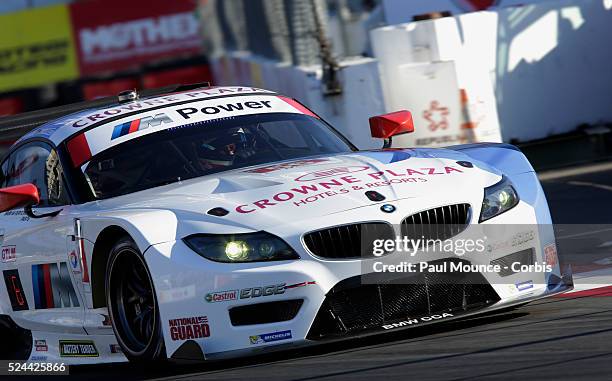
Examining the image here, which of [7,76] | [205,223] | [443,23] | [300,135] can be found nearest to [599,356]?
[205,223]

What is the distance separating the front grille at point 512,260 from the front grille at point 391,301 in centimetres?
10

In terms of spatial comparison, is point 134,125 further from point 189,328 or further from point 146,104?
point 189,328

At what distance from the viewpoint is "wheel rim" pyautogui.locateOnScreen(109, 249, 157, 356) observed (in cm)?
605

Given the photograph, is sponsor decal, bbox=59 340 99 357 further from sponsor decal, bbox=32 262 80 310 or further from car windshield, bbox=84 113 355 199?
car windshield, bbox=84 113 355 199

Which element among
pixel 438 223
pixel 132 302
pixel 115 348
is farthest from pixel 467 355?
pixel 115 348

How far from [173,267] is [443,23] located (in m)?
6.72

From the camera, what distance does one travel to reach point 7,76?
24.6m

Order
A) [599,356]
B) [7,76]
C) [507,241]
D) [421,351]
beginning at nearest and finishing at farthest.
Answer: [599,356], [421,351], [507,241], [7,76]

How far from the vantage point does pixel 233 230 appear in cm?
572

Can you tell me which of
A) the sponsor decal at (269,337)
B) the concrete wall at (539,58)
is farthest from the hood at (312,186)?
the concrete wall at (539,58)

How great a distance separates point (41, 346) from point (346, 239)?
220 cm

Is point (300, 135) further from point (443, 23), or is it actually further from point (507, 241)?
point (443, 23)

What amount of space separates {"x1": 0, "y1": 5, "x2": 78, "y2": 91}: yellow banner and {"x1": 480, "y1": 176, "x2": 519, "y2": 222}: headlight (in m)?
19.1

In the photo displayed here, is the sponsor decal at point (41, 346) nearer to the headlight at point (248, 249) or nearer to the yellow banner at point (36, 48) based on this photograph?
the headlight at point (248, 249)
